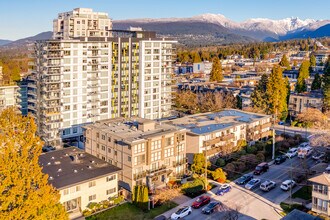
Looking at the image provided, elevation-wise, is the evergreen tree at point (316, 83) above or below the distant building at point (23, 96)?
above

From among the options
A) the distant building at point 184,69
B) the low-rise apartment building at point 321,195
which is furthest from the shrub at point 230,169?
the distant building at point 184,69

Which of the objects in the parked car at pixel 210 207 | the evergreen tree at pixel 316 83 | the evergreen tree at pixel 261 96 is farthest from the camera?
the evergreen tree at pixel 316 83

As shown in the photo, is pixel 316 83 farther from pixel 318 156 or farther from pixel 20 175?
pixel 20 175

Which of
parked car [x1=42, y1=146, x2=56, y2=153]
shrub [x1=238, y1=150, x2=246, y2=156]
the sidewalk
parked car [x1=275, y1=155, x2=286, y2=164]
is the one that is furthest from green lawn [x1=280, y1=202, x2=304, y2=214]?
parked car [x1=42, y1=146, x2=56, y2=153]

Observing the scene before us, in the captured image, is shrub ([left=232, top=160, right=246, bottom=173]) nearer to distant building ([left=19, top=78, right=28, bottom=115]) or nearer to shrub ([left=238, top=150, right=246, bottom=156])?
shrub ([left=238, top=150, right=246, bottom=156])

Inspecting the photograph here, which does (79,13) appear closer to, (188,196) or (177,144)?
(177,144)

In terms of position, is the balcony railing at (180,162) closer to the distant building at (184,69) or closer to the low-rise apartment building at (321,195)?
the low-rise apartment building at (321,195)

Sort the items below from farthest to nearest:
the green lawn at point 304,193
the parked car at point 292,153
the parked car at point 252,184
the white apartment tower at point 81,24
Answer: the white apartment tower at point 81,24 < the parked car at point 292,153 < the parked car at point 252,184 < the green lawn at point 304,193
